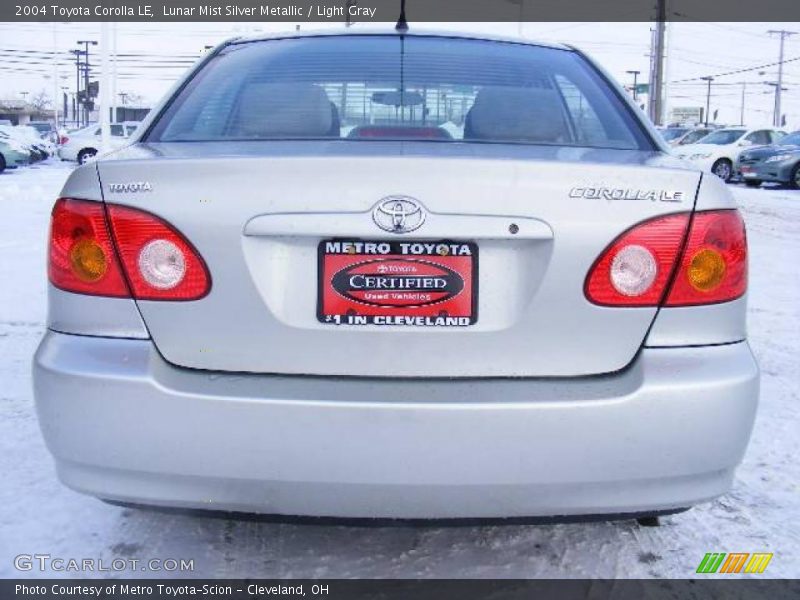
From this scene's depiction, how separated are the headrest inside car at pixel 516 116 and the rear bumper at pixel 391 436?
2.63 ft

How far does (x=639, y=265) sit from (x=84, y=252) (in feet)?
4.22

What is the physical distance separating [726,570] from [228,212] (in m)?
1.69

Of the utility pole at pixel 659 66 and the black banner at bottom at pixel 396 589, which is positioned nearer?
the black banner at bottom at pixel 396 589

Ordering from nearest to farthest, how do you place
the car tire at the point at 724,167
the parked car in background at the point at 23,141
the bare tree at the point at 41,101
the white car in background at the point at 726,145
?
the white car in background at the point at 726,145 < the car tire at the point at 724,167 < the parked car in background at the point at 23,141 < the bare tree at the point at 41,101

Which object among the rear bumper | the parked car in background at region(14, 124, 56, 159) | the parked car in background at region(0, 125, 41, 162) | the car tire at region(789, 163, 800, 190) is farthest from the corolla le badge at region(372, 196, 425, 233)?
the parked car in background at region(14, 124, 56, 159)

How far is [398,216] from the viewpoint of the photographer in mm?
1827

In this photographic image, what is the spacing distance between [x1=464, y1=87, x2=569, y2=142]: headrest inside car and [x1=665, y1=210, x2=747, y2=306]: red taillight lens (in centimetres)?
59

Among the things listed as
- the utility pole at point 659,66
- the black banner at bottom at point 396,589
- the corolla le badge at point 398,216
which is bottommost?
the black banner at bottom at point 396,589

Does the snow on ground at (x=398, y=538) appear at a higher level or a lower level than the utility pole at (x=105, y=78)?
lower
